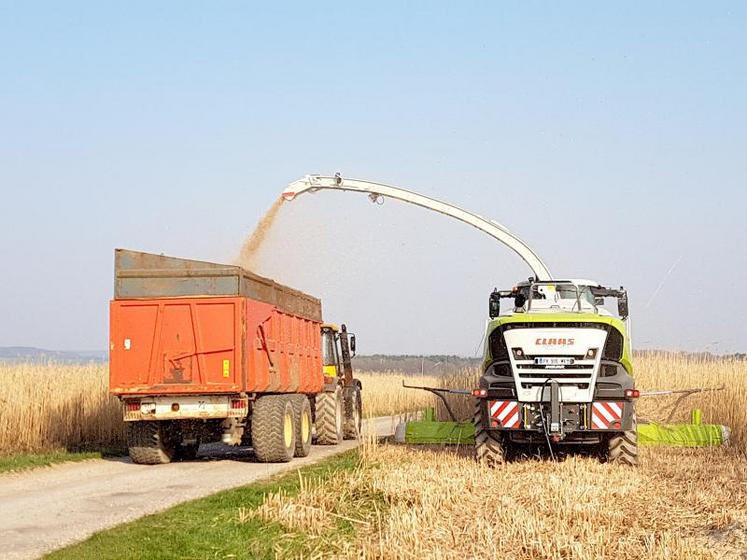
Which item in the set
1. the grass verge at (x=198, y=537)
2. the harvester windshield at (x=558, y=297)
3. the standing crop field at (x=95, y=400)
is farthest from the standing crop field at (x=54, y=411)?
the harvester windshield at (x=558, y=297)

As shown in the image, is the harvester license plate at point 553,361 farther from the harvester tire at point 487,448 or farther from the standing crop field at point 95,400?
the standing crop field at point 95,400

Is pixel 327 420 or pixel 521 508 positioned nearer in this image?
pixel 521 508

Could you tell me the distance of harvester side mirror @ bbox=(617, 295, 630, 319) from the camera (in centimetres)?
1705

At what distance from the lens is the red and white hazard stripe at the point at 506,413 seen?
15508 millimetres

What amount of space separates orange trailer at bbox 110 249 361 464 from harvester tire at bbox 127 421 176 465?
0.02m

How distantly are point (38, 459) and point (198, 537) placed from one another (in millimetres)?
10186

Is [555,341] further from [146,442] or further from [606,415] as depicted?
[146,442]

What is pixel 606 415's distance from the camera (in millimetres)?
15297

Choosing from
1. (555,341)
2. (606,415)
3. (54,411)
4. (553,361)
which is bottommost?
(606,415)

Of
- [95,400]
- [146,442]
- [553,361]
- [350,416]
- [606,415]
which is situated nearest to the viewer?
[606,415]

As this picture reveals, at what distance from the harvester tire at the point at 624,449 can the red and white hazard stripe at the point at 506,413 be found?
1.50 m

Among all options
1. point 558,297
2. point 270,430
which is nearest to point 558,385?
point 558,297

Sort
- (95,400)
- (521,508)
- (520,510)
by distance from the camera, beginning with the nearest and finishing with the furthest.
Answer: (520,510)
(521,508)
(95,400)

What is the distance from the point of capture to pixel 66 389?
2342 centimetres
